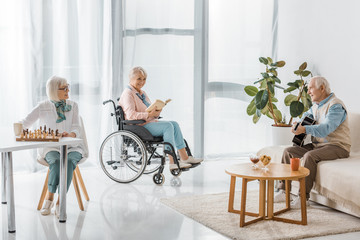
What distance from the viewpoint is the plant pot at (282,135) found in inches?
204

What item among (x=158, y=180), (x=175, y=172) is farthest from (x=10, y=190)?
(x=175, y=172)

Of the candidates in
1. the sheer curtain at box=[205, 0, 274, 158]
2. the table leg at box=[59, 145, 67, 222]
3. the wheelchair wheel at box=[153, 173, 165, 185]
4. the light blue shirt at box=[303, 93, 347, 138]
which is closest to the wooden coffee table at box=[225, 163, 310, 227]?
the light blue shirt at box=[303, 93, 347, 138]

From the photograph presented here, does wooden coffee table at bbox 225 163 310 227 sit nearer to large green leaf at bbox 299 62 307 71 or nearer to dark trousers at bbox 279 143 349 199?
dark trousers at bbox 279 143 349 199

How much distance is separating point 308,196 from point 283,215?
30 centimetres

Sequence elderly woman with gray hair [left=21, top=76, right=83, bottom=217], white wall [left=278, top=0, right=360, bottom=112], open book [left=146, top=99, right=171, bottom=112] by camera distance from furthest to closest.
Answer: white wall [left=278, top=0, right=360, bottom=112] < open book [left=146, top=99, right=171, bottom=112] < elderly woman with gray hair [left=21, top=76, right=83, bottom=217]

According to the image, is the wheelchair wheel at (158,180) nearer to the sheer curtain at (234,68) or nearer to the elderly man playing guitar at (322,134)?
the elderly man playing guitar at (322,134)

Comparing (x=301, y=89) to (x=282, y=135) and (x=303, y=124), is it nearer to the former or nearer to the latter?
(x=282, y=135)

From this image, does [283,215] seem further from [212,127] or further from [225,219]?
[212,127]

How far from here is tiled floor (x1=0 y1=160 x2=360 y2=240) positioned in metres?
3.09

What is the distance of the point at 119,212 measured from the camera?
11.8 ft

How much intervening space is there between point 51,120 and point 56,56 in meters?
1.66

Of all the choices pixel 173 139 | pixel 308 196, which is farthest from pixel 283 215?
pixel 173 139

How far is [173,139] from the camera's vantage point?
4.43 meters

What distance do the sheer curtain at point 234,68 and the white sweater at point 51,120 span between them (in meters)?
2.39
